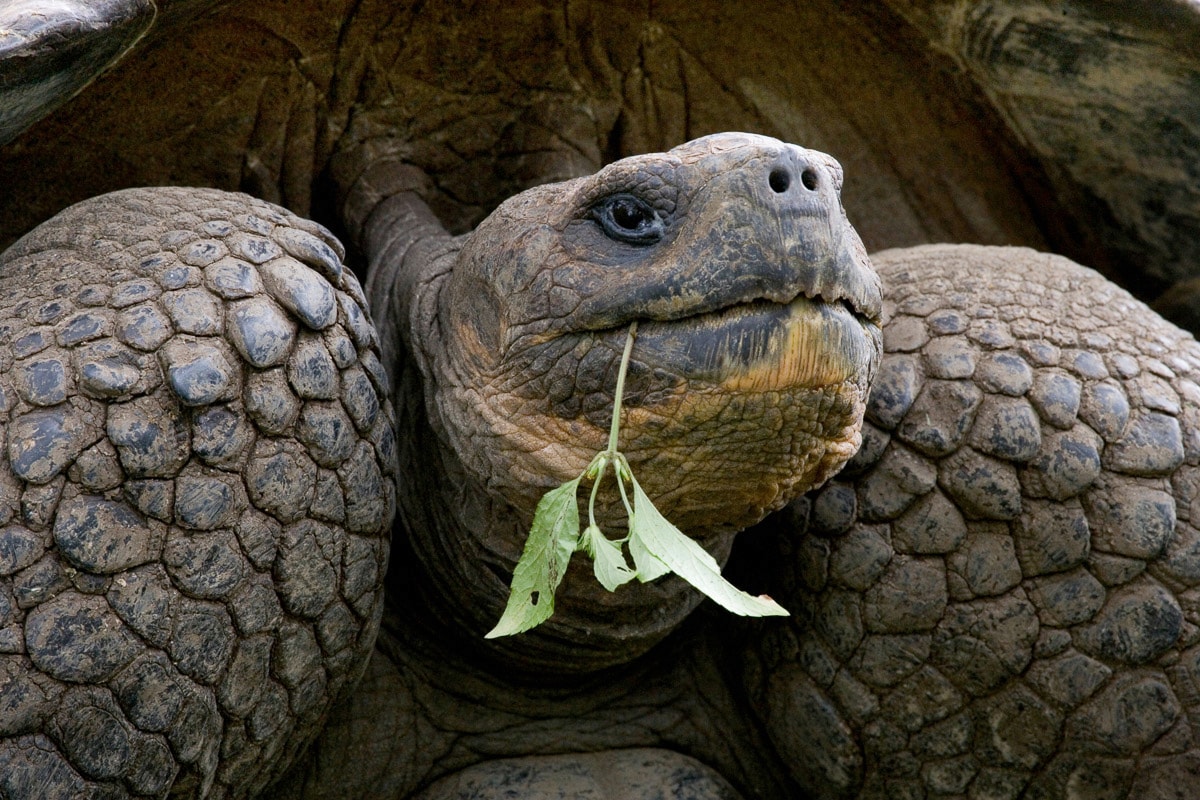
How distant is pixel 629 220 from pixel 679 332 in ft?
0.68

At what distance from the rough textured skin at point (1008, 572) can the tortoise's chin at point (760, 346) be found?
64 centimetres

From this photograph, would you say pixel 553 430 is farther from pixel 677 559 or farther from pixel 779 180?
pixel 779 180

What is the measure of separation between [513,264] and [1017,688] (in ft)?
3.91

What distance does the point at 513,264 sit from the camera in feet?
6.48

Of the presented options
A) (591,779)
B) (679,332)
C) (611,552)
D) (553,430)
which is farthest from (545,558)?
(591,779)

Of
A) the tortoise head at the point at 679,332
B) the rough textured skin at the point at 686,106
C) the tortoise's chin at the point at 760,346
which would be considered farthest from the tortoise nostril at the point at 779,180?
the rough textured skin at the point at 686,106

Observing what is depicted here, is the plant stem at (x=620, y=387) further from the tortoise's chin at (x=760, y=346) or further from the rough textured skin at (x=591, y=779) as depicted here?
the rough textured skin at (x=591, y=779)

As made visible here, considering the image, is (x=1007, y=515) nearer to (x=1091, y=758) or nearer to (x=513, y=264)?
(x=1091, y=758)

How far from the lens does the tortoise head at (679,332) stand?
1.72 meters

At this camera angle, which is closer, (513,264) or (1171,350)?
(513,264)

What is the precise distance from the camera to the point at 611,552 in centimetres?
174

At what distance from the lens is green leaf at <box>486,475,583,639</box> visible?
5.76 ft

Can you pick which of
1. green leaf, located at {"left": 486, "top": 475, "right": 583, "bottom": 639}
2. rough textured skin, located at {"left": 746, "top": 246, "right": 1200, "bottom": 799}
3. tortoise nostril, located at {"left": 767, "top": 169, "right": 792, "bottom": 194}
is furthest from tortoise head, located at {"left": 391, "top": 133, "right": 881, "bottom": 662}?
rough textured skin, located at {"left": 746, "top": 246, "right": 1200, "bottom": 799}

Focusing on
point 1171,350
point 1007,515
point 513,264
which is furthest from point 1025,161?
point 513,264
